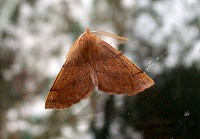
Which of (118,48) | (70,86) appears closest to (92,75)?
(70,86)

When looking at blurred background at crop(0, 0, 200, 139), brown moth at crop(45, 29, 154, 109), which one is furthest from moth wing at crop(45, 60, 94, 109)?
blurred background at crop(0, 0, 200, 139)

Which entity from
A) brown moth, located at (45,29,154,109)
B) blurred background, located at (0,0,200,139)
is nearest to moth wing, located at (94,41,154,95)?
brown moth, located at (45,29,154,109)

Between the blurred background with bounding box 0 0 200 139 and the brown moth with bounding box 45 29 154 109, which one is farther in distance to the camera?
the blurred background with bounding box 0 0 200 139

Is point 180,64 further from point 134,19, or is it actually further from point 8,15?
point 8,15

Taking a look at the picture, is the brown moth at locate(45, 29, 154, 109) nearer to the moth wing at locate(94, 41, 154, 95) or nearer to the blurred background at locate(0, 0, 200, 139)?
the moth wing at locate(94, 41, 154, 95)

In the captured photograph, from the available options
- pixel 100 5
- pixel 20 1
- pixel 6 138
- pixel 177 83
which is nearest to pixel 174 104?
pixel 177 83

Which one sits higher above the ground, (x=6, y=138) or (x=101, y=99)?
(x=101, y=99)

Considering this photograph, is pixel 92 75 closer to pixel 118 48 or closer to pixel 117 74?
pixel 117 74
